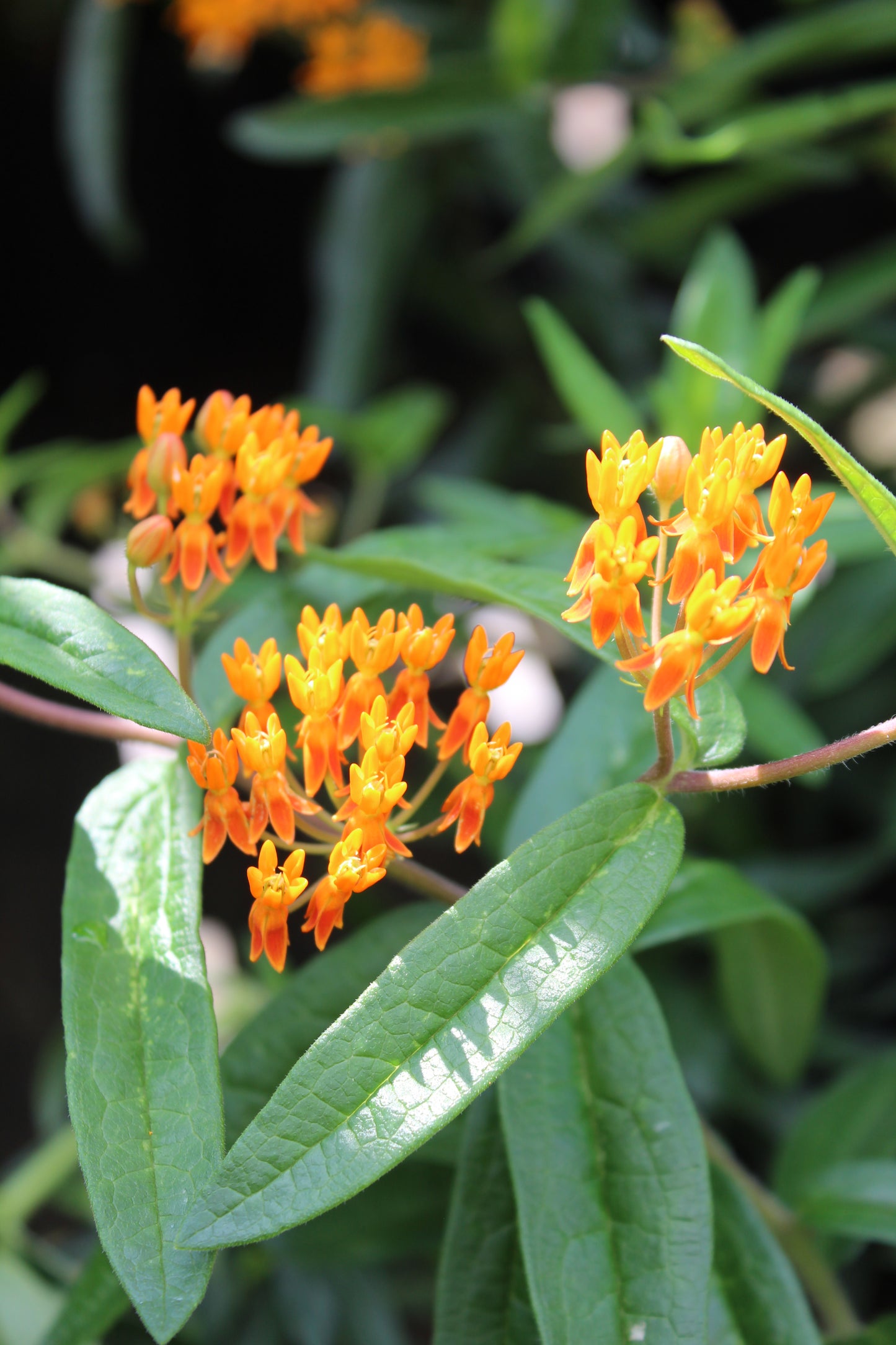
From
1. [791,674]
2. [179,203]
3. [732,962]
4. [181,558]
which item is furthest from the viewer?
[179,203]

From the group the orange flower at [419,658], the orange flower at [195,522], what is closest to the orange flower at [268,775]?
the orange flower at [419,658]

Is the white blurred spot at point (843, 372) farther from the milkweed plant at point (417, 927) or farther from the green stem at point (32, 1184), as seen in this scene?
the green stem at point (32, 1184)

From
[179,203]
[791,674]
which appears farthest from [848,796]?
[179,203]

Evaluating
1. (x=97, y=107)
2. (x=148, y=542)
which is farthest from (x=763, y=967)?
(x=97, y=107)

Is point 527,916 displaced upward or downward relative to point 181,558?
downward

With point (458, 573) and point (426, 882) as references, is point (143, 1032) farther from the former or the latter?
point (458, 573)

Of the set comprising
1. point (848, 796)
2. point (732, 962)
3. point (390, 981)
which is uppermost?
point (390, 981)

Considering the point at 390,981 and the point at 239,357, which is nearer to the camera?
the point at 390,981

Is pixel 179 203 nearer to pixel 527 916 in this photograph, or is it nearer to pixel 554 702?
pixel 554 702
